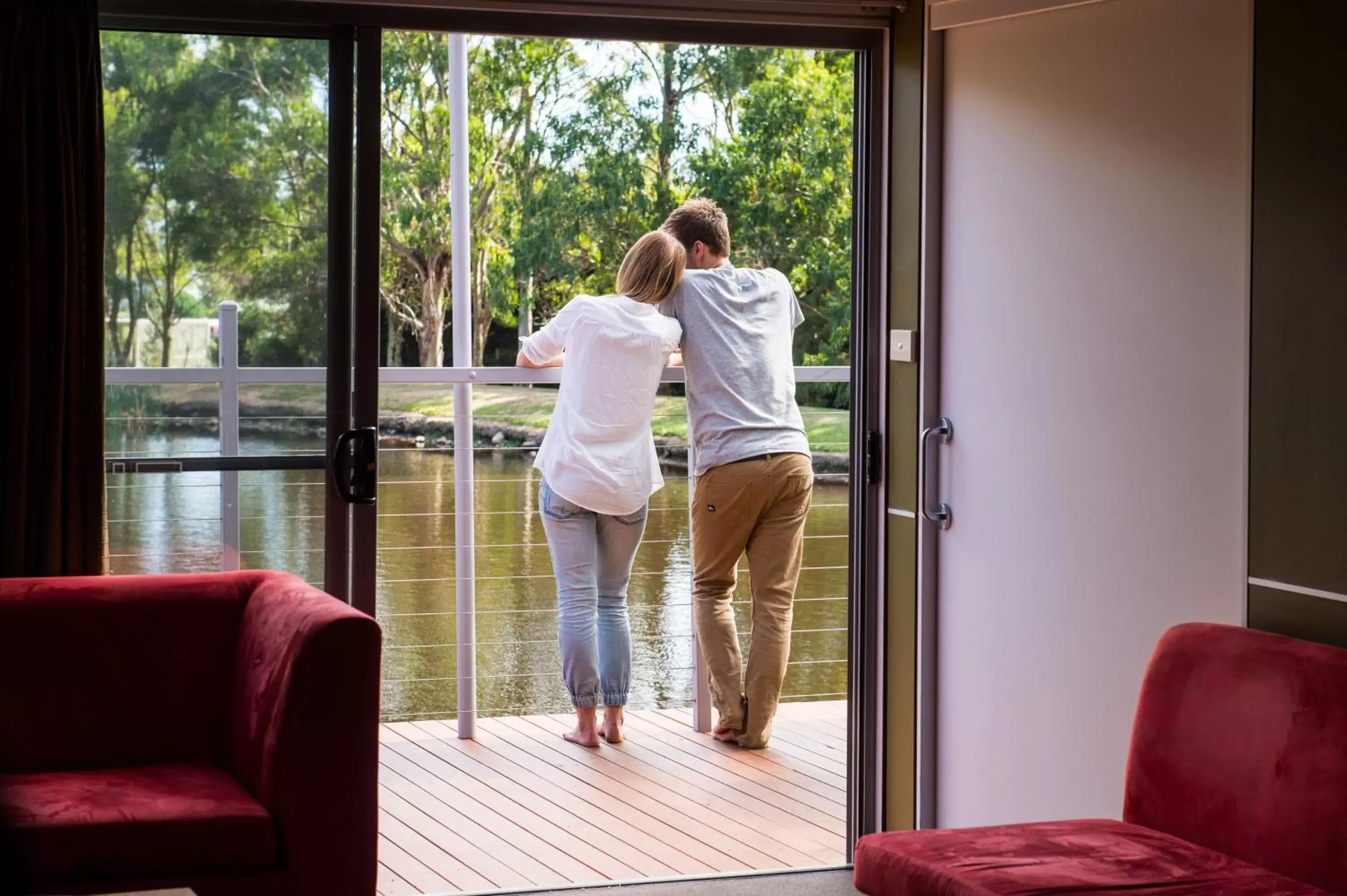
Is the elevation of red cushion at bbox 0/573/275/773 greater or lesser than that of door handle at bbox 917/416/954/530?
lesser

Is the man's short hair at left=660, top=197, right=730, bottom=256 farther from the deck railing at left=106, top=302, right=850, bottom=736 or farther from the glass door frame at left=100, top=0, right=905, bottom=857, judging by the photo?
the glass door frame at left=100, top=0, right=905, bottom=857

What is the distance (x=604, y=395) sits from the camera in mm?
3846

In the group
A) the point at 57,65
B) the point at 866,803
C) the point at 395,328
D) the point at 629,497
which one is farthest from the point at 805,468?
the point at 395,328

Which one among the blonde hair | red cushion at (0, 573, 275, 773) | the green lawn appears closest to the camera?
red cushion at (0, 573, 275, 773)

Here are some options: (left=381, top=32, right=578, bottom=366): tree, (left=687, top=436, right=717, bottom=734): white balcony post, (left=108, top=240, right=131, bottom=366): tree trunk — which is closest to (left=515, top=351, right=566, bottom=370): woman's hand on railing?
(left=687, top=436, right=717, bottom=734): white balcony post

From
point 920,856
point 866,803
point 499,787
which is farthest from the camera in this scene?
point 499,787

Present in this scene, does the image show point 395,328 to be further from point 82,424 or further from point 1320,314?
point 1320,314

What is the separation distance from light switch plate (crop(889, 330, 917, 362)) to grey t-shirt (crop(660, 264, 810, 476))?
0.82 metres

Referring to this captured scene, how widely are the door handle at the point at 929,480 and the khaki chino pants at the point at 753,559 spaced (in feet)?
3.16

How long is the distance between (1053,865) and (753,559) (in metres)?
2.08

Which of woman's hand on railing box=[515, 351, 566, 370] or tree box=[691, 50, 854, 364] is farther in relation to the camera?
tree box=[691, 50, 854, 364]

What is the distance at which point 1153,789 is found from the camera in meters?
2.20

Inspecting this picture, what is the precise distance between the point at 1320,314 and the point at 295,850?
6.08ft

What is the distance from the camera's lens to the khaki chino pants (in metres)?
3.88
